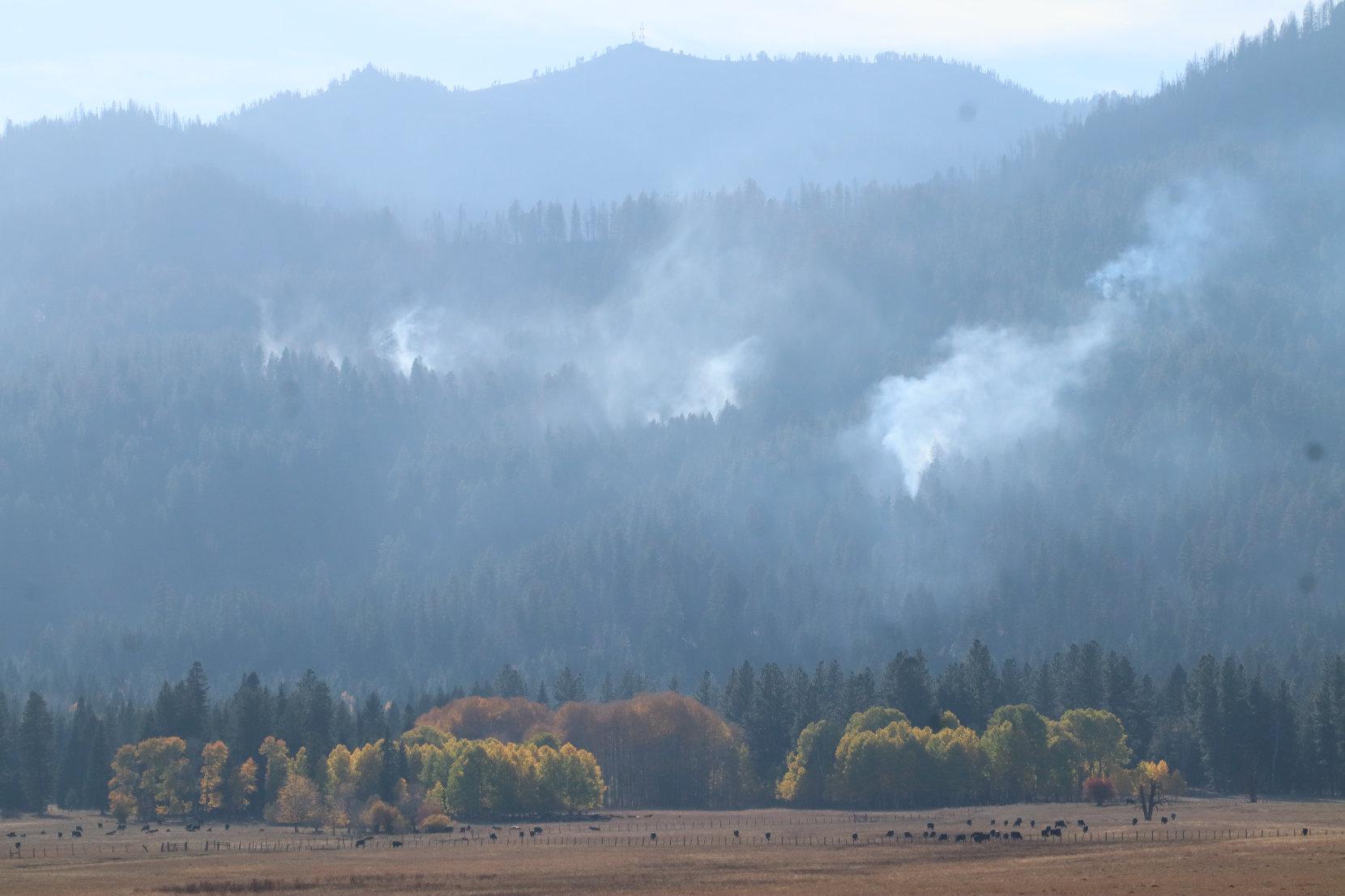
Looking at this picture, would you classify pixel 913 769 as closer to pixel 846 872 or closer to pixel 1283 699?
pixel 1283 699

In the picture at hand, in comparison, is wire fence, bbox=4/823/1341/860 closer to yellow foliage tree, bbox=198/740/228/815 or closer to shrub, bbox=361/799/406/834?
shrub, bbox=361/799/406/834

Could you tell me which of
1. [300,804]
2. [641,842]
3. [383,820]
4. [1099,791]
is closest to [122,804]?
[300,804]

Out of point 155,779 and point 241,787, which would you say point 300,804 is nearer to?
point 241,787

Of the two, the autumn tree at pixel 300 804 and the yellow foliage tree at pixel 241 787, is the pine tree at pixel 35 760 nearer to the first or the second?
the yellow foliage tree at pixel 241 787

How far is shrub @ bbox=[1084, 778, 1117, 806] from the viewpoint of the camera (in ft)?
603

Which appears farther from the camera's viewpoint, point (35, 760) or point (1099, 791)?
point (35, 760)

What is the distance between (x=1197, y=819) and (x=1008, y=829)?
17.6 meters

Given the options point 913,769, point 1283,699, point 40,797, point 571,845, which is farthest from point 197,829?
point 1283,699

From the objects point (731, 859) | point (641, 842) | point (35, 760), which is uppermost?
point (35, 760)

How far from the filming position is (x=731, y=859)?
122375 millimetres

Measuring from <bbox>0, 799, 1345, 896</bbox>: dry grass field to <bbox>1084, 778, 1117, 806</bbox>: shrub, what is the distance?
15064 mm

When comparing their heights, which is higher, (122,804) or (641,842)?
(122,804)

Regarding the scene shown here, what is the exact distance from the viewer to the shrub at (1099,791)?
18388cm

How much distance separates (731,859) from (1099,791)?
75046 millimetres
